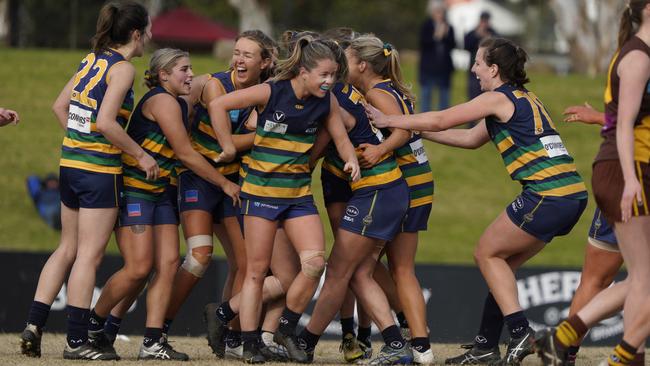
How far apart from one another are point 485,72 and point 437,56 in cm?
1111

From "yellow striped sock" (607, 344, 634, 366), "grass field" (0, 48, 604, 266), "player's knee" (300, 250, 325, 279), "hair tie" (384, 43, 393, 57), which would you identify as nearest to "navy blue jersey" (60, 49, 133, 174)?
"player's knee" (300, 250, 325, 279)

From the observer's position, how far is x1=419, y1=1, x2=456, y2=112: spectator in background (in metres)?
17.9

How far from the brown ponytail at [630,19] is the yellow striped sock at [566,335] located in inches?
57.3

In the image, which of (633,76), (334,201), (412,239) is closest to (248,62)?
(334,201)

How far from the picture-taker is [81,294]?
22.3 ft

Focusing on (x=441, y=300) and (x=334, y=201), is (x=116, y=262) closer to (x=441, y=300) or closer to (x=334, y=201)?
(x=441, y=300)

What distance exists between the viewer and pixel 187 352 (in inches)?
304

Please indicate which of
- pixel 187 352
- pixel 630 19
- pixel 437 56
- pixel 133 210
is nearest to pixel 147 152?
pixel 133 210

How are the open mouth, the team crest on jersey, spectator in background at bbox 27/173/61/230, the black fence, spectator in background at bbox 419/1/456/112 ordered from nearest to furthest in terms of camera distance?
the team crest on jersey → the open mouth → the black fence → spectator in background at bbox 27/173/61/230 → spectator in background at bbox 419/1/456/112

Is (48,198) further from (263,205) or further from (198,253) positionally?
(263,205)

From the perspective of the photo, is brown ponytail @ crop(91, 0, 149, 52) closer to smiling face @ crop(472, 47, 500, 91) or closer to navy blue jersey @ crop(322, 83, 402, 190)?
navy blue jersey @ crop(322, 83, 402, 190)

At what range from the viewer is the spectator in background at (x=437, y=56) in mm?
17922

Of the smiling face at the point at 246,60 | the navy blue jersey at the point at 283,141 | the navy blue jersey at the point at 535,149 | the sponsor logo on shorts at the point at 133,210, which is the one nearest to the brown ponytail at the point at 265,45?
the smiling face at the point at 246,60

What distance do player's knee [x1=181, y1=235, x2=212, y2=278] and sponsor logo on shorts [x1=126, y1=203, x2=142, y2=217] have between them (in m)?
0.44
